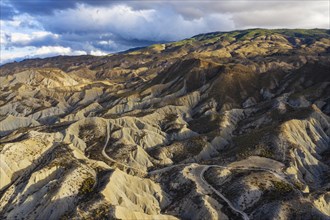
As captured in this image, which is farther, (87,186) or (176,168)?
(176,168)

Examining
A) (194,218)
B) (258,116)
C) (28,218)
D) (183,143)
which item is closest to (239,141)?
(183,143)

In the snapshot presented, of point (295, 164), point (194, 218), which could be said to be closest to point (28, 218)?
point (194, 218)

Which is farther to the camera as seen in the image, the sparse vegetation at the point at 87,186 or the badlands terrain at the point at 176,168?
the sparse vegetation at the point at 87,186

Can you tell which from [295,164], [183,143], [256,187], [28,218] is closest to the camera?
[28,218]

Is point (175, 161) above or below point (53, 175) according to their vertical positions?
below

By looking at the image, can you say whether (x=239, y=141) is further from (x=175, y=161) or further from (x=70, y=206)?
(x=70, y=206)

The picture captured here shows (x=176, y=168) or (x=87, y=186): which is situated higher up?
(x=87, y=186)

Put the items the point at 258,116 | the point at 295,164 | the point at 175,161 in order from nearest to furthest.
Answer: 1. the point at 295,164
2. the point at 175,161
3. the point at 258,116

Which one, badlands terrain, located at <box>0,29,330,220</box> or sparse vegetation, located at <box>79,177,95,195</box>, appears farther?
sparse vegetation, located at <box>79,177,95,195</box>

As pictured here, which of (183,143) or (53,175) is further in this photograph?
(183,143)

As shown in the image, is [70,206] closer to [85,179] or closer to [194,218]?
[85,179]
